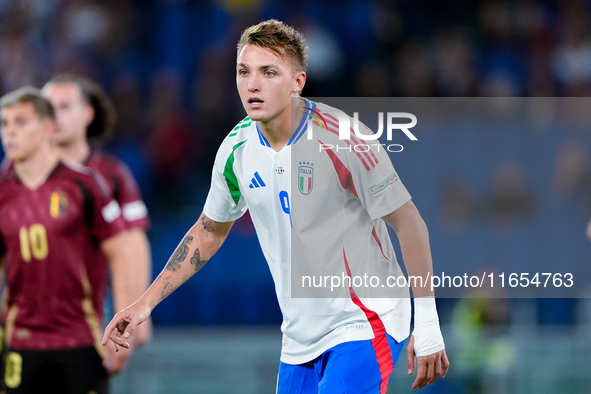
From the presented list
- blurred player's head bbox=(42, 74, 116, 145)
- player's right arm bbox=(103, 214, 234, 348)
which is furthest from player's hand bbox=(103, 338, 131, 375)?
blurred player's head bbox=(42, 74, 116, 145)

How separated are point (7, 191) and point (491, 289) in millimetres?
5337

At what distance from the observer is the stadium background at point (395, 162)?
8.29 meters

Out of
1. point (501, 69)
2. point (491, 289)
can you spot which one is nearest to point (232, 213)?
point (491, 289)

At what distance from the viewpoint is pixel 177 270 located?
408 cm

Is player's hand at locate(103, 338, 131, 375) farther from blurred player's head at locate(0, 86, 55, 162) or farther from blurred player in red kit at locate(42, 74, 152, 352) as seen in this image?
blurred player's head at locate(0, 86, 55, 162)

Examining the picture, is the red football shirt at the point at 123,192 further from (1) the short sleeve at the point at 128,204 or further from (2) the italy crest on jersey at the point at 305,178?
(2) the italy crest on jersey at the point at 305,178

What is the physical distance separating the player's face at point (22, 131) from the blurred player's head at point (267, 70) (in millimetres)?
2357

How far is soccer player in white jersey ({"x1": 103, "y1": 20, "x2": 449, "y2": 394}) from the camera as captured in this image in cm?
371

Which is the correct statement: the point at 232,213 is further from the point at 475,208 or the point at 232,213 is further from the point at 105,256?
the point at 475,208

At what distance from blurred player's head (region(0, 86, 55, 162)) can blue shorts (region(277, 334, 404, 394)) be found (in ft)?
9.12

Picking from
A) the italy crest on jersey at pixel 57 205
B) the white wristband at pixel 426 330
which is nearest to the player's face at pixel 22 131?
the italy crest on jersey at pixel 57 205

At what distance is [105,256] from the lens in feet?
18.9

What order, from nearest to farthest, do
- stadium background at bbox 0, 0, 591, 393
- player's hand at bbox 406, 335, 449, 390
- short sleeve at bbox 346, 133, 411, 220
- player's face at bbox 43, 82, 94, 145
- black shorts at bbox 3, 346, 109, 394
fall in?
player's hand at bbox 406, 335, 449, 390 → short sleeve at bbox 346, 133, 411, 220 → black shorts at bbox 3, 346, 109, 394 → player's face at bbox 43, 82, 94, 145 → stadium background at bbox 0, 0, 591, 393

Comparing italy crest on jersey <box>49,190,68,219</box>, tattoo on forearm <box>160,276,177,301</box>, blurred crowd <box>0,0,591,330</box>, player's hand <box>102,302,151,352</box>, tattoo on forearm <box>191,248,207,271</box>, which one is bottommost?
player's hand <box>102,302,151,352</box>
